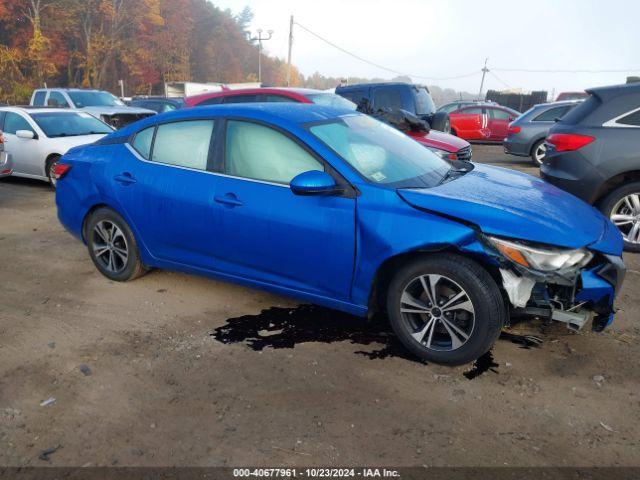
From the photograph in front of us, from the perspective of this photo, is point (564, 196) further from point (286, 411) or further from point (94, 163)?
point (94, 163)

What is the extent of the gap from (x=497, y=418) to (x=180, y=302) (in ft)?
8.63

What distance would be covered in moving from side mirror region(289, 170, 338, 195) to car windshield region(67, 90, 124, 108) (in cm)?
1232

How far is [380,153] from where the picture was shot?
3.74 meters

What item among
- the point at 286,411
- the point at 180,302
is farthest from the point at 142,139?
the point at 286,411

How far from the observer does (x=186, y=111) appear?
13.5 ft

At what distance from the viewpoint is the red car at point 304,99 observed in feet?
22.9

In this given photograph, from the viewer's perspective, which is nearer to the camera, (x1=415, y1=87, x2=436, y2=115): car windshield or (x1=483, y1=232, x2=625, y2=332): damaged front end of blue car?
(x1=483, y1=232, x2=625, y2=332): damaged front end of blue car

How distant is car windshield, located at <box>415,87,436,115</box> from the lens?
32.5 ft

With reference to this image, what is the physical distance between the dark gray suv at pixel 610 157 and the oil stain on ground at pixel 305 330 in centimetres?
308

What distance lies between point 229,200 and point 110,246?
1.57m

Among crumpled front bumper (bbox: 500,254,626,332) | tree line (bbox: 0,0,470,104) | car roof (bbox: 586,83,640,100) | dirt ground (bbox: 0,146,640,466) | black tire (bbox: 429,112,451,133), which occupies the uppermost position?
tree line (bbox: 0,0,470,104)

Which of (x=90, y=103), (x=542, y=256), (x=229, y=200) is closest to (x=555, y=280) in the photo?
(x=542, y=256)

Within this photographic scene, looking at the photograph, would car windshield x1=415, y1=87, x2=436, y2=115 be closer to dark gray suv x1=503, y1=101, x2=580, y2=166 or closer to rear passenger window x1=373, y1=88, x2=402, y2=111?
rear passenger window x1=373, y1=88, x2=402, y2=111

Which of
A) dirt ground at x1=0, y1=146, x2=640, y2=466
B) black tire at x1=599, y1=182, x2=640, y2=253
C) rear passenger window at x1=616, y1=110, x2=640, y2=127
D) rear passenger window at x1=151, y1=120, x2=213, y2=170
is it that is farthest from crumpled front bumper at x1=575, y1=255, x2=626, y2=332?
rear passenger window at x1=616, y1=110, x2=640, y2=127
